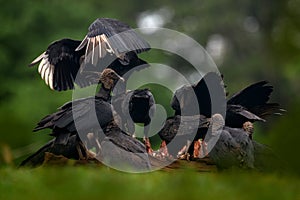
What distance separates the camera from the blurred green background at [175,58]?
10.0 m

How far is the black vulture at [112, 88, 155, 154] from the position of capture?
4.76 m

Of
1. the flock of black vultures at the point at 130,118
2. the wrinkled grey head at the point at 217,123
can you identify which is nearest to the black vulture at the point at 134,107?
the flock of black vultures at the point at 130,118

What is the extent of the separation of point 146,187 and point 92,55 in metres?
1.61

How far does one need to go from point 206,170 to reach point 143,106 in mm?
527

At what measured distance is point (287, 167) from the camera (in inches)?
199

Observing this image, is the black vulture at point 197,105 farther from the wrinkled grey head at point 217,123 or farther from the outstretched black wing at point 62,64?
the outstretched black wing at point 62,64

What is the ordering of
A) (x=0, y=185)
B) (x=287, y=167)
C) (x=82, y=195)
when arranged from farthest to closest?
(x=287, y=167), (x=0, y=185), (x=82, y=195)

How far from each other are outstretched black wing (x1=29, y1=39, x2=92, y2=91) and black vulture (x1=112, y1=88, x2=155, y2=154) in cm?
38

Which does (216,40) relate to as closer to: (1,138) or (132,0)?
(132,0)

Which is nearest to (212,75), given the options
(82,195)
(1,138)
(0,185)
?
(0,185)

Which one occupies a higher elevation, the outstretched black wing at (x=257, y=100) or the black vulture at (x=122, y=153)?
the outstretched black wing at (x=257, y=100)

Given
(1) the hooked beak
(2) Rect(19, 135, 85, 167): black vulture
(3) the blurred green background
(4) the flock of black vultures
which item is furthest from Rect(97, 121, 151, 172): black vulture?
(3) the blurred green background

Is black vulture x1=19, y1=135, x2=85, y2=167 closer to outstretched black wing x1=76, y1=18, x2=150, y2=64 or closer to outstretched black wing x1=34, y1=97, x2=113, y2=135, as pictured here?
outstretched black wing x1=34, y1=97, x2=113, y2=135

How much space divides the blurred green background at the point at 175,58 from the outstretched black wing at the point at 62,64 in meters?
0.96
